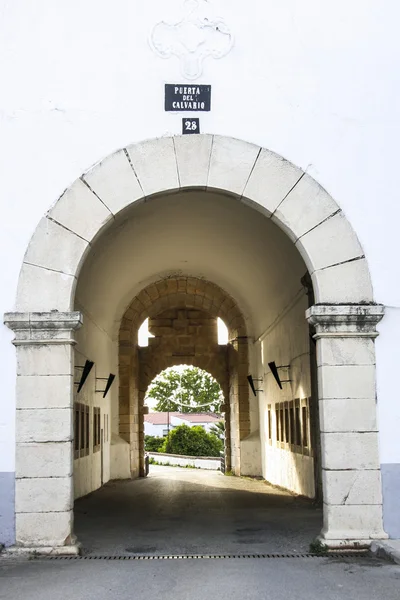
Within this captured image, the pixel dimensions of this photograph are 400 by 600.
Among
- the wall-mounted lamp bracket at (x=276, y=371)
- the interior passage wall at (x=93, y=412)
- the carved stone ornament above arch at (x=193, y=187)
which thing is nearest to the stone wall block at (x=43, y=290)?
the carved stone ornament above arch at (x=193, y=187)

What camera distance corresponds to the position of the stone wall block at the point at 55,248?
6.67 m

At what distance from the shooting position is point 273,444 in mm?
13586

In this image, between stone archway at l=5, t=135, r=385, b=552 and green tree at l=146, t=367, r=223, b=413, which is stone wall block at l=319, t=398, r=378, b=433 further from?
green tree at l=146, t=367, r=223, b=413

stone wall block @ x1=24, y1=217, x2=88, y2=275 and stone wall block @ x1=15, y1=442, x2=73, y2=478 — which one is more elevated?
stone wall block @ x1=24, y1=217, x2=88, y2=275

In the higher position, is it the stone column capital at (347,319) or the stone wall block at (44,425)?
the stone column capital at (347,319)

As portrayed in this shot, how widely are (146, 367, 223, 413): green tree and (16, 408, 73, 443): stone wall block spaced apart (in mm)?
44355

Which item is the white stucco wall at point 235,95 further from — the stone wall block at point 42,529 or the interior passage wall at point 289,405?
the interior passage wall at point 289,405

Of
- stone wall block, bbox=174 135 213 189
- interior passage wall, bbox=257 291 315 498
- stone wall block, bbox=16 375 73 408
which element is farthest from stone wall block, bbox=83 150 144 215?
interior passage wall, bbox=257 291 315 498

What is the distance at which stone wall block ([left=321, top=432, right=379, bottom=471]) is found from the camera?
6.42m

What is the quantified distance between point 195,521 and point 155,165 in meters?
4.06

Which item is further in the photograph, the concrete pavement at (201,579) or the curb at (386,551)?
the curb at (386,551)

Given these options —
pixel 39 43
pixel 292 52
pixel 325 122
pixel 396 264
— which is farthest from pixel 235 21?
pixel 396 264

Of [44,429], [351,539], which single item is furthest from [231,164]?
[351,539]

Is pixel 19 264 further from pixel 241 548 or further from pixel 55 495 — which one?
pixel 241 548
